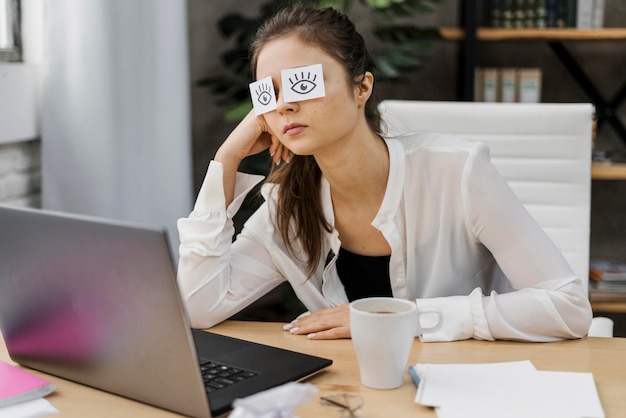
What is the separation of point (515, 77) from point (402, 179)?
1.53 metres

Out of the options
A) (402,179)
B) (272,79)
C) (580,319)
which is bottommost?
(580,319)

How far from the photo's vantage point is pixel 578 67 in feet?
9.68

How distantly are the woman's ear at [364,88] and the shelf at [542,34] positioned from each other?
4.60ft

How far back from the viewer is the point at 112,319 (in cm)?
87

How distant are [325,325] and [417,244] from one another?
0.30 m

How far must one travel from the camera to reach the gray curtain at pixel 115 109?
87.2 inches

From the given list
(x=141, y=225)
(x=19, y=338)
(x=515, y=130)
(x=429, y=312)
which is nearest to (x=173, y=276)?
(x=141, y=225)

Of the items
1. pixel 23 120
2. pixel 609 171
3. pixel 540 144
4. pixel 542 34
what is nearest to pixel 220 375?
pixel 540 144

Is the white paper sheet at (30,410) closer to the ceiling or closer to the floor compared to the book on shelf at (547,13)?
closer to the floor

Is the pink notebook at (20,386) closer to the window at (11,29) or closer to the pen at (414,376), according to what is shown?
the pen at (414,376)

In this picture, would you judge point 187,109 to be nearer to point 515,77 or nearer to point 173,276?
point 515,77

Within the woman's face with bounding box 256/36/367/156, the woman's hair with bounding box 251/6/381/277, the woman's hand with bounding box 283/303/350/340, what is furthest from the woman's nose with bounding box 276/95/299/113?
the woman's hand with bounding box 283/303/350/340

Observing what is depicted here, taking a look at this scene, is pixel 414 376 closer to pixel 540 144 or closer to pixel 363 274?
pixel 363 274

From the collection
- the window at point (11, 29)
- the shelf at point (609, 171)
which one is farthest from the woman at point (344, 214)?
the shelf at point (609, 171)
